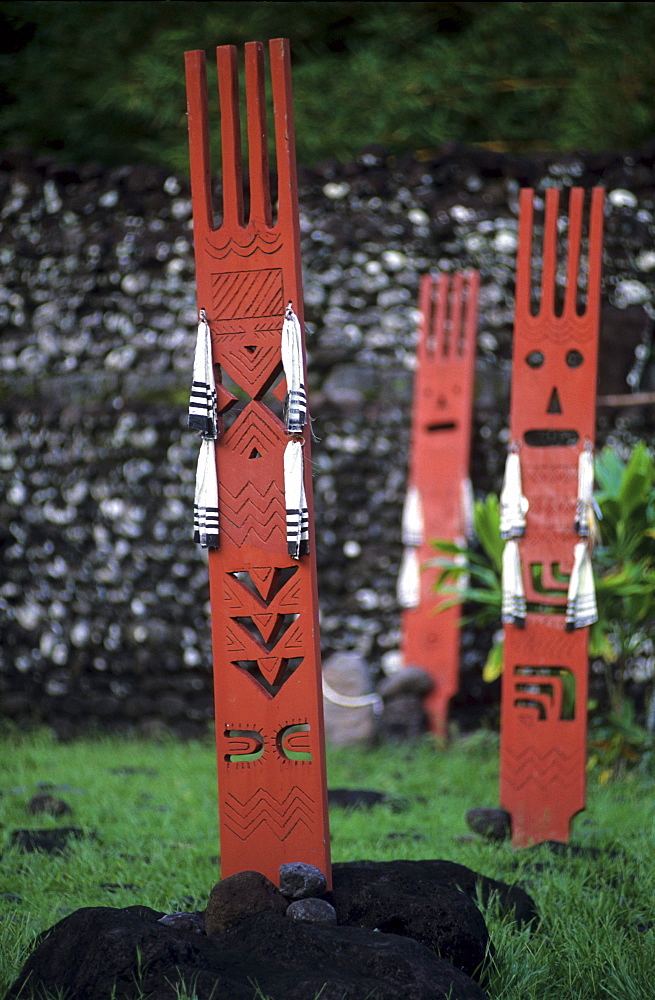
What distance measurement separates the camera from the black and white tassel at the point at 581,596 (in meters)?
3.92

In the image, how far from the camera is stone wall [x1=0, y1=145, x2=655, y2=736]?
6617mm

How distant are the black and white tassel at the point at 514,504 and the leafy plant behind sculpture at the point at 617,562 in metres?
1.19

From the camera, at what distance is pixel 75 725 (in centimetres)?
668

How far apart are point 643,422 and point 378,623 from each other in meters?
2.28

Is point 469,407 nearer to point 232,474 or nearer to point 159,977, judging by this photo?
point 232,474

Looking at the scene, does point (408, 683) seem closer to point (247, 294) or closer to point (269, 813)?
point (269, 813)

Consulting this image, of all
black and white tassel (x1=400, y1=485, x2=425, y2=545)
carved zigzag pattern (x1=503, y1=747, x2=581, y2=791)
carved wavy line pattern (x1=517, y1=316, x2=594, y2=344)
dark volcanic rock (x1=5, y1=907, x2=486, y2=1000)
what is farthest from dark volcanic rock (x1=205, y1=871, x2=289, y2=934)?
black and white tassel (x1=400, y1=485, x2=425, y2=545)

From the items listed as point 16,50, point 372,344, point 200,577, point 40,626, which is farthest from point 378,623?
point 16,50

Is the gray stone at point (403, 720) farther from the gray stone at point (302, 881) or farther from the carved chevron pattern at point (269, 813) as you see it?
the gray stone at point (302, 881)

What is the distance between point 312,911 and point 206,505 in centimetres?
119

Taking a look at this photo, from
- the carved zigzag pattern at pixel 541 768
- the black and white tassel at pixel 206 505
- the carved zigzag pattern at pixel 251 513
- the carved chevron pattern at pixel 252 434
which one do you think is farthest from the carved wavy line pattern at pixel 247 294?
the carved zigzag pattern at pixel 541 768

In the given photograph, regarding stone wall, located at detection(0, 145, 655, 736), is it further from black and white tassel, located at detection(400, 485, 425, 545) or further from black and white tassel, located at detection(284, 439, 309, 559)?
black and white tassel, located at detection(284, 439, 309, 559)

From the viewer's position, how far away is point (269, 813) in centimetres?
298

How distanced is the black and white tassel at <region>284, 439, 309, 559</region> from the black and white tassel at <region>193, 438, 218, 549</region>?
9.3 inches
